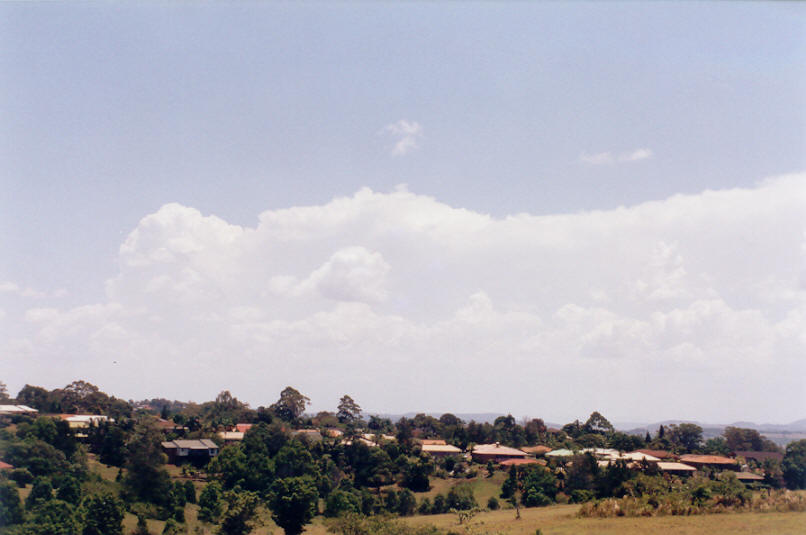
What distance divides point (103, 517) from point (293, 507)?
1583 cm

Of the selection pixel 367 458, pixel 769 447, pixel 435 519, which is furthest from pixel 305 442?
pixel 769 447

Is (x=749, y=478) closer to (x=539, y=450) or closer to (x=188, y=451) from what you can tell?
(x=539, y=450)

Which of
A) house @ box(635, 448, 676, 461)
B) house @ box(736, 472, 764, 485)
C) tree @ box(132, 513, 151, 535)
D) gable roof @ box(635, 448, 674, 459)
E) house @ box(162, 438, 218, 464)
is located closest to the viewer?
tree @ box(132, 513, 151, 535)

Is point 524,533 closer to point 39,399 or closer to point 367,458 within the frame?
point 367,458

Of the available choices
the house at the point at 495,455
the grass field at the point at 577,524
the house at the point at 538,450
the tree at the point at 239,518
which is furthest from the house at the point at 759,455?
the tree at the point at 239,518

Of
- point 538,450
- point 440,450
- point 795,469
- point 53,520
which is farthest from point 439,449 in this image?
point 53,520

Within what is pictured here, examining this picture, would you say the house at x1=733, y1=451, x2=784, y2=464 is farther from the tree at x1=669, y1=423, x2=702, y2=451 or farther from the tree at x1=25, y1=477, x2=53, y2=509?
the tree at x1=25, y1=477, x2=53, y2=509

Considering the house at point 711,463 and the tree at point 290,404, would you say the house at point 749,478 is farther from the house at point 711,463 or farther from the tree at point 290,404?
the tree at point 290,404

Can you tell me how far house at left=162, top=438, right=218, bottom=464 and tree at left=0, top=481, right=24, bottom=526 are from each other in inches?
1424

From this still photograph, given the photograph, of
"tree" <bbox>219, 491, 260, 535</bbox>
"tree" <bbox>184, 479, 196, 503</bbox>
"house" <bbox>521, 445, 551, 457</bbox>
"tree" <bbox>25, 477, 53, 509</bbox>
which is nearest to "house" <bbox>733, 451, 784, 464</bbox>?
"house" <bbox>521, 445, 551, 457</bbox>

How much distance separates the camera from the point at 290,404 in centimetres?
14162

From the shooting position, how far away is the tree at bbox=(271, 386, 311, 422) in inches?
5571

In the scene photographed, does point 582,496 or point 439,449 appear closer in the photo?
point 582,496

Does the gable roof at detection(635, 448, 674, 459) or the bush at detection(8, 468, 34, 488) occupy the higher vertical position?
the bush at detection(8, 468, 34, 488)
